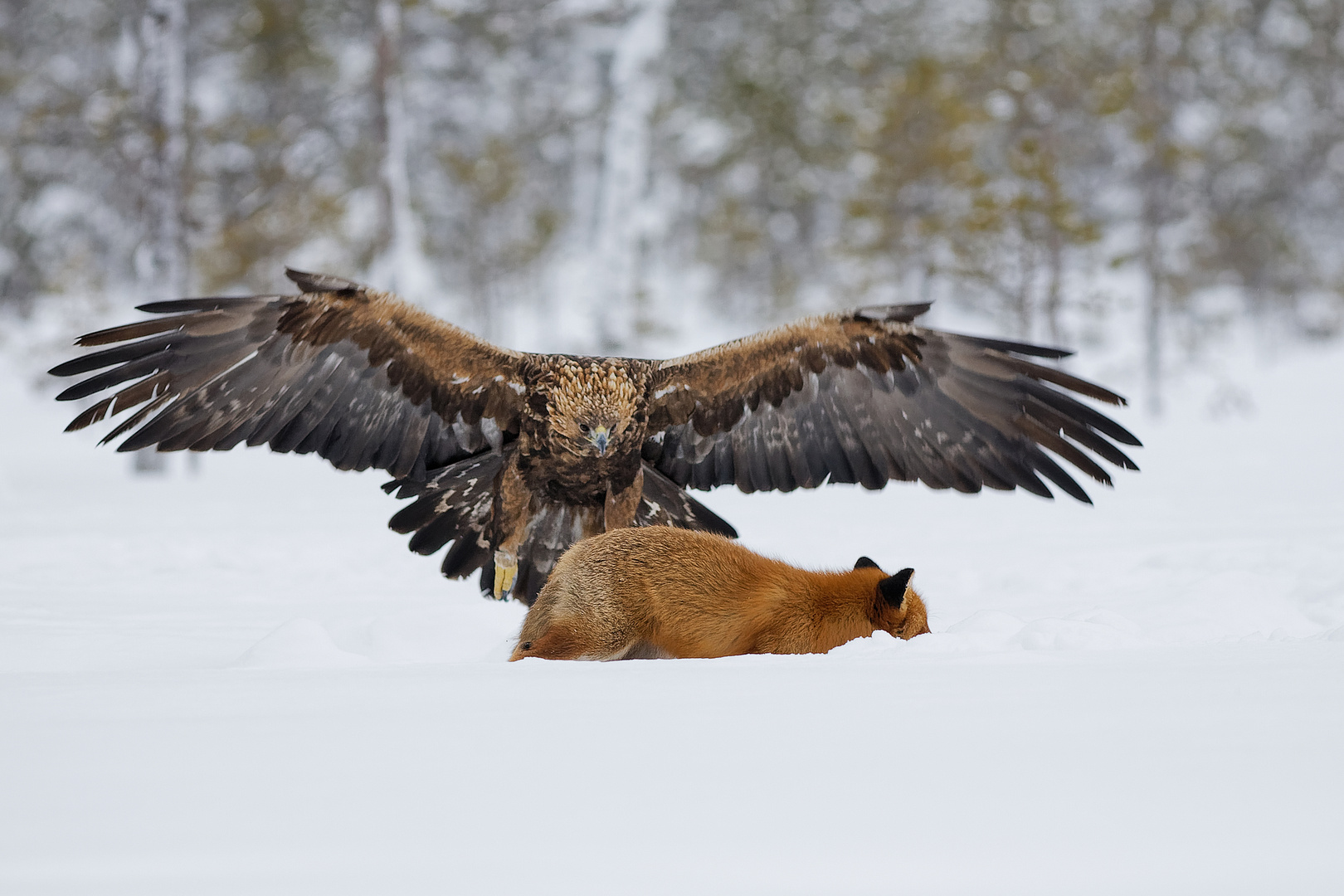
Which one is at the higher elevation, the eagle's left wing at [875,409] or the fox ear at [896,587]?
the eagle's left wing at [875,409]

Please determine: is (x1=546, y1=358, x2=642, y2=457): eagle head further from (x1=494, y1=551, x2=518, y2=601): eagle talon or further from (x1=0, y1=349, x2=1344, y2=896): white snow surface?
(x1=0, y1=349, x2=1344, y2=896): white snow surface

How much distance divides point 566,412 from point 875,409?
1.42 metres

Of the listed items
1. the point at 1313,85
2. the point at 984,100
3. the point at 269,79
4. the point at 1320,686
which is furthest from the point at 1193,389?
the point at 1320,686

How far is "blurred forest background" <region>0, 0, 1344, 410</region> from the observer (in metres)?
16.2

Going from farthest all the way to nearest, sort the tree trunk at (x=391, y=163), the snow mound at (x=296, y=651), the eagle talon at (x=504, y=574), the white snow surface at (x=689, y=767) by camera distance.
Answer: the tree trunk at (x=391, y=163), the eagle talon at (x=504, y=574), the snow mound at (x=296, y=651), the white snow surface at (x=689, y=767)

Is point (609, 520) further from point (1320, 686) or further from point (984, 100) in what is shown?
point (984, 100)

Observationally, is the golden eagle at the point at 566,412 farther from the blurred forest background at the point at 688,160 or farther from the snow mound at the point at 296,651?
the blurred forest background at the point at 688,160

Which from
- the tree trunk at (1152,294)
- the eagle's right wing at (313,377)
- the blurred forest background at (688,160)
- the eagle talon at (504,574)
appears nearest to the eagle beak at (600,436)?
the eagle's right wing at (313,377)

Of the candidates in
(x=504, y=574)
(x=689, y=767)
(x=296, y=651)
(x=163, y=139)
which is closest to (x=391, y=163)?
(x=163, y=139)

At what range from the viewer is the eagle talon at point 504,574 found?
209 inches

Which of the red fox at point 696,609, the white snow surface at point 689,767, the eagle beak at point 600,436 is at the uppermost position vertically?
the eagle beak at point 600,436

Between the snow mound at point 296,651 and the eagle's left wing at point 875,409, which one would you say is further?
the eagle's left wing at point 875,409

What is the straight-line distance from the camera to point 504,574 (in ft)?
17.5

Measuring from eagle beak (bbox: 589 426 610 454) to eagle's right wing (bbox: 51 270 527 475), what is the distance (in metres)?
0.44
